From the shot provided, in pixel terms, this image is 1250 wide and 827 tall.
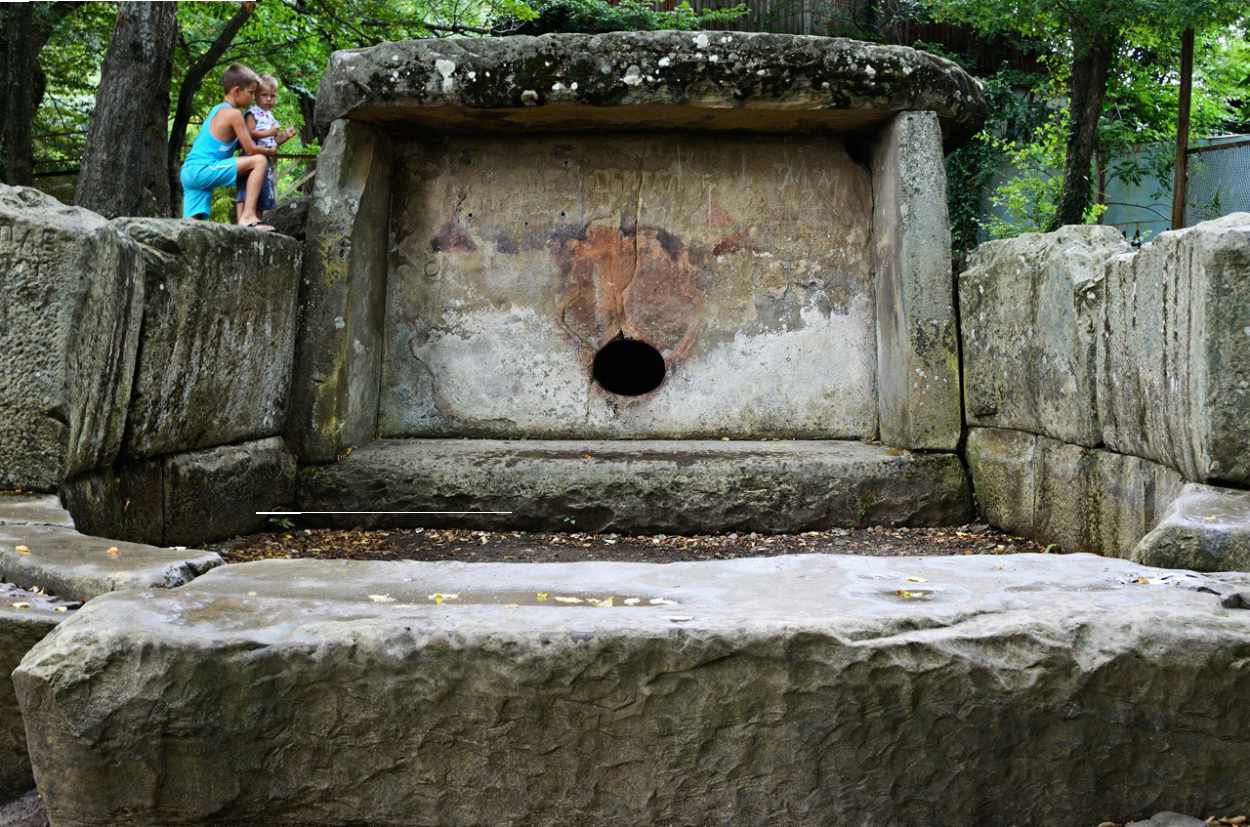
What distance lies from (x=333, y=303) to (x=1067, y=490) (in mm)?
2893

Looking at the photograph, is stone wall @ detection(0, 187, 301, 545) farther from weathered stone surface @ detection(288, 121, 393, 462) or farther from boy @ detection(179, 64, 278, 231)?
boy @ detection(179, 64, 278, 231)

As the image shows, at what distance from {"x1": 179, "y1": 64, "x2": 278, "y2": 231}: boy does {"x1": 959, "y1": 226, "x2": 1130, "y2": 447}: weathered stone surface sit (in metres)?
3.16

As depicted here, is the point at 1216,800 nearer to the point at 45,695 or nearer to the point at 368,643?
the point at 368,643

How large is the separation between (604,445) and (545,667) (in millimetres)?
3229

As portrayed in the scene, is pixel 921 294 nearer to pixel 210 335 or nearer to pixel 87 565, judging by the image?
pixel 210 335

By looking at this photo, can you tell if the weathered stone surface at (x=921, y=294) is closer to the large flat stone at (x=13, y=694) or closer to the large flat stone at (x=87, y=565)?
the large flat stone at (x=87, y=565)

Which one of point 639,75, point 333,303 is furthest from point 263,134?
point 639,75

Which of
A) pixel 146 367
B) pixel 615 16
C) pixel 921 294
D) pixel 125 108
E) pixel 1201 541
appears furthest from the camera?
pixel 615 16

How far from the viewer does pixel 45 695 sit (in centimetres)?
186

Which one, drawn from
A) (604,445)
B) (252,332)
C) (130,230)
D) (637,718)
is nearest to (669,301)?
(604,445)

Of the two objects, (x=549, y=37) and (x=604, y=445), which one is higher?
(x=549, y=37)

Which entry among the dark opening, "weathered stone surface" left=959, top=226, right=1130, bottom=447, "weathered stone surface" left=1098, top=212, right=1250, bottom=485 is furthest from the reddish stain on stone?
"weathered stone surface" left=1098, top=212, right=1250, bottom=485

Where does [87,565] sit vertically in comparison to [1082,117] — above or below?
below

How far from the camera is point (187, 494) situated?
418 centimetres
